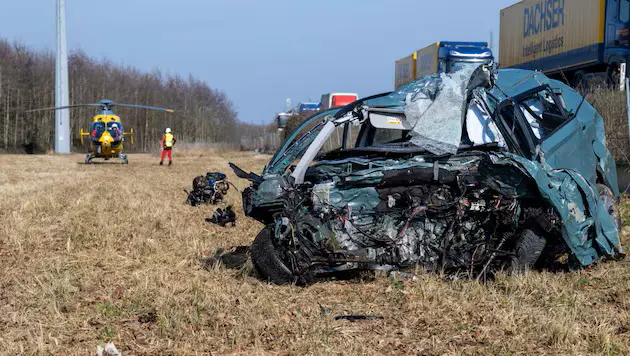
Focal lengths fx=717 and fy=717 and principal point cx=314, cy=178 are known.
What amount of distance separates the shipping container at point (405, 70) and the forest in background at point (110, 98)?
80.9 ft

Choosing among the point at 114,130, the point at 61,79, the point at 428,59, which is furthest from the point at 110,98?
the point at 428,59

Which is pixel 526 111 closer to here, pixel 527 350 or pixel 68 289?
pixel 527 350

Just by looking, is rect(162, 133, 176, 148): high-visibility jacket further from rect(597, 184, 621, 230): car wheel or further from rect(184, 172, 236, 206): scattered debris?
rect(597, 184, 621, 230): car wheel

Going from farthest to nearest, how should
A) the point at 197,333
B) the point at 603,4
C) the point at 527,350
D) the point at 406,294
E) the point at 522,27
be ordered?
the point at 522,27
the point at 603,4
the point at 406,294
the point at 197,333
the point at 527,350

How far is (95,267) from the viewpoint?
7488 millimetres

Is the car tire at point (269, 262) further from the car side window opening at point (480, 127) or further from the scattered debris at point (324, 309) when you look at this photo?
the car side window opening at point (480, 127)

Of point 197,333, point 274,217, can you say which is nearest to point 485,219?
point 274,217

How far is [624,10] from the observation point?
1933 cm

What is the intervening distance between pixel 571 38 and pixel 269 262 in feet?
58.1

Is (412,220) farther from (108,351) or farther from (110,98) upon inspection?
(110,98)

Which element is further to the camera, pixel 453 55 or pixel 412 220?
pixel 453 55

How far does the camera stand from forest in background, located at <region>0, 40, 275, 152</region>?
65.8 meters

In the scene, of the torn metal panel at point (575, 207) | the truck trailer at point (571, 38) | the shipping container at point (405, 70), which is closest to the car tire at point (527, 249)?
the torn metal panel at point (575, 207)

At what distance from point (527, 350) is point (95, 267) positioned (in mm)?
4691
